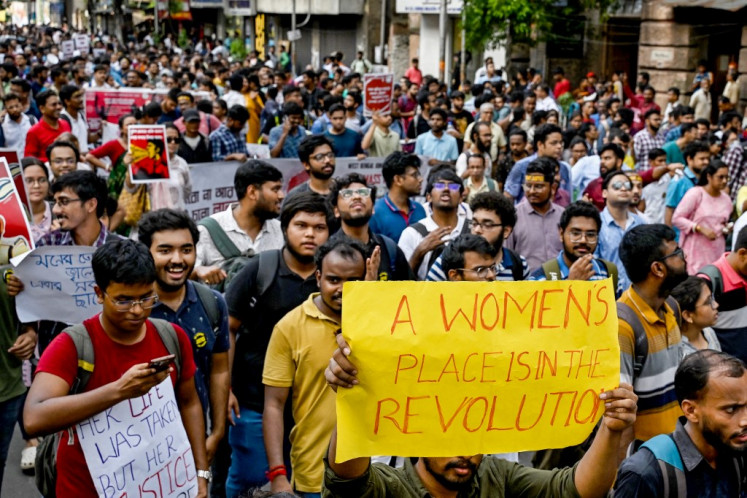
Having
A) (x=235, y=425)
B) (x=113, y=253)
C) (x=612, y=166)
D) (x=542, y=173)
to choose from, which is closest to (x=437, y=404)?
(x=113, y=253)

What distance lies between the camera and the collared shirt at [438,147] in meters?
11.5

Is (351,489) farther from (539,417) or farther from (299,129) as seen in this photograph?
(299,129)

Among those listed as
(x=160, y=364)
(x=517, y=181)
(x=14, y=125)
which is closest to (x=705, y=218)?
(x=517, y=181)

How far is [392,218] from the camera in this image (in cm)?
745

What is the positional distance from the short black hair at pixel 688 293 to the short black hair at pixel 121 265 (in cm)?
255

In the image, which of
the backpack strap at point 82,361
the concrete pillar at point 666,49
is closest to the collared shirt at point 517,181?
the backpack strap at point 82,361

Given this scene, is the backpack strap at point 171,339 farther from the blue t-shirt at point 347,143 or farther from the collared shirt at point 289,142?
the collared shirt at point 289,142

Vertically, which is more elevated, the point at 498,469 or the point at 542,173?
the point at 542,173

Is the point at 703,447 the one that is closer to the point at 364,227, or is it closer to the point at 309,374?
the point at 309,374

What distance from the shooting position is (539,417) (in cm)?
321

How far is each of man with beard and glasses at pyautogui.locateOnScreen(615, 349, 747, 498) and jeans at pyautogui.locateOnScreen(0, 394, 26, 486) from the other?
2943 mm

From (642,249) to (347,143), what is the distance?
654 cm

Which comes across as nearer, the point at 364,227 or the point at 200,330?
the point at 200,330

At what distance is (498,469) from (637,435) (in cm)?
138
